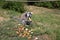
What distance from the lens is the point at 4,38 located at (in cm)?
623

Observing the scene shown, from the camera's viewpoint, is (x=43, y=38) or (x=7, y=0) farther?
(x=7, y=0)

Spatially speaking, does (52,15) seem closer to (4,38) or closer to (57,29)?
(57,29)

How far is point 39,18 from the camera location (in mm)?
8273

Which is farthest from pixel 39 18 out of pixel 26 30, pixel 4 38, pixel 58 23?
pixel 4 38

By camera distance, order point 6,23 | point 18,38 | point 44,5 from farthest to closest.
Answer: point 44,5, point 6,23, point 18,38

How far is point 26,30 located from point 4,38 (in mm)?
677

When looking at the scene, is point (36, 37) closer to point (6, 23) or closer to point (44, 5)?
point (6, 23)

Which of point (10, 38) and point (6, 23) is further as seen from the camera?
point (6, 23)

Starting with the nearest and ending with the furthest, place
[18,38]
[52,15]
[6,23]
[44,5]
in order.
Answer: [18,38] < [6,23] < [52,15] < [44,5]

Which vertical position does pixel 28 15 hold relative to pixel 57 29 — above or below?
above

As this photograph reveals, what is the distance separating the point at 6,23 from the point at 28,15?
2.22 feet

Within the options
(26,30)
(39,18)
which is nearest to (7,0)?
(39,18)

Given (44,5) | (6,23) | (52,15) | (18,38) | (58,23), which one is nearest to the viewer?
(18,38)

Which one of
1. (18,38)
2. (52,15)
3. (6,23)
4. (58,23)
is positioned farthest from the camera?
(52,15)
